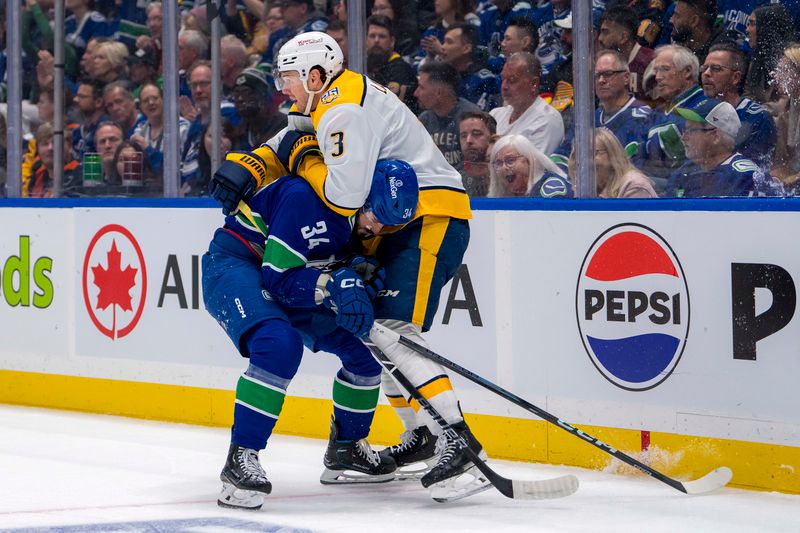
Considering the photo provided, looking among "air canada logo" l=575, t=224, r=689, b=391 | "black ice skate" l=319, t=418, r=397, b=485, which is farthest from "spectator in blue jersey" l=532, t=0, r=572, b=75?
"black ice skate" l=319, t=418, r=397, b=485

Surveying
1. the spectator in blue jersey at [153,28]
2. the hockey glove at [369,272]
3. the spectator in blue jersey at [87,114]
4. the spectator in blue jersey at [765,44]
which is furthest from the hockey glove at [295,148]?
the spectator in blue jersey at [87,114]

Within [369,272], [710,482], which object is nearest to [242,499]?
[369,272]

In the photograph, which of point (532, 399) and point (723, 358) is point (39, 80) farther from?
point (723, 358)

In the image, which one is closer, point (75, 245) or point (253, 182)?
point (253, 182)

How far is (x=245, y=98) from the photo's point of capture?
530 centimetres

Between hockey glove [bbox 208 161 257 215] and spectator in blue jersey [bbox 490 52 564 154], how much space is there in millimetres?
1244

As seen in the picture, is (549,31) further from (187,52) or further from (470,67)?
(187,52)

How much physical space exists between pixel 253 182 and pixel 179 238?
5.35 ft

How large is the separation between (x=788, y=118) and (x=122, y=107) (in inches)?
116

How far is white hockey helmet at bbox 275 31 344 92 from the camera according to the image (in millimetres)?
3621

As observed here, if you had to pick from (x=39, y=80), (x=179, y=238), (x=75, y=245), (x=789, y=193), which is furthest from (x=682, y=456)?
(x=39, y=80)

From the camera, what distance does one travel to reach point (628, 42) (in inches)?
167

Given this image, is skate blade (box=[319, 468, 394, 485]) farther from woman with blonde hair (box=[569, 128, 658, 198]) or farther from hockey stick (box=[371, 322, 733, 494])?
woman with blonde hair (box=[569, 128, 658, 198])

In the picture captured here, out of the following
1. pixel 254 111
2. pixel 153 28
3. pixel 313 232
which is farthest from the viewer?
Answer: pixel 153 28
